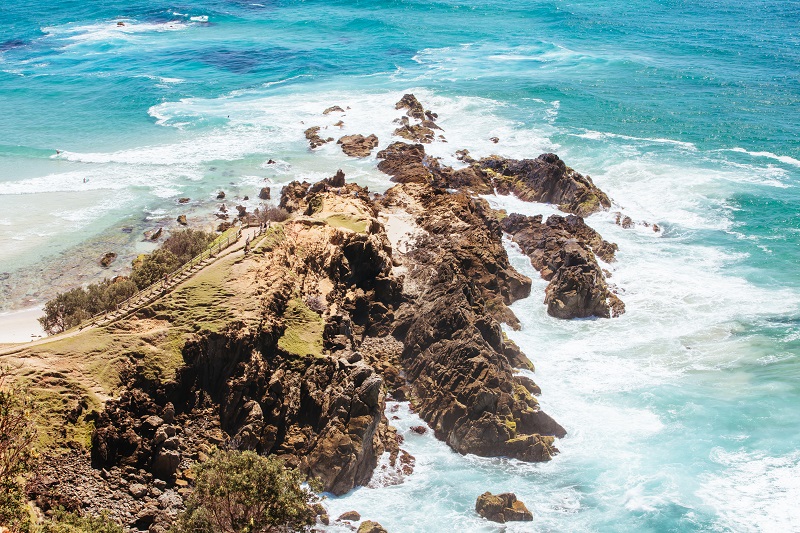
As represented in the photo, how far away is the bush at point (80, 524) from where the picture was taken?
19891 mm

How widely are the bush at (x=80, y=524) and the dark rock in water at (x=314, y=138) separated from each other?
176ft

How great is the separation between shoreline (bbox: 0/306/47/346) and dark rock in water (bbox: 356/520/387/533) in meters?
21.0

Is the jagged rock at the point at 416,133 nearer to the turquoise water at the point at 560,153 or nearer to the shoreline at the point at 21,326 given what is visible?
the turquoise water at the point at 560,153

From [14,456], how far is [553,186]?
49.9 m

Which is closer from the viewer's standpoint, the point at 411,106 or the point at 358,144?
the point at 358,144

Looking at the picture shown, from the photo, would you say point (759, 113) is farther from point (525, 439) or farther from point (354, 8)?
point (354, 8)

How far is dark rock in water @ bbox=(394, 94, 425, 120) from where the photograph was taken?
78.9 metres

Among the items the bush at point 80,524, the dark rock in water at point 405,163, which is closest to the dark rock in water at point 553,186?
the dark rock in water at point 405,163

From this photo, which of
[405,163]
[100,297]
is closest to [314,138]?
[405,163]

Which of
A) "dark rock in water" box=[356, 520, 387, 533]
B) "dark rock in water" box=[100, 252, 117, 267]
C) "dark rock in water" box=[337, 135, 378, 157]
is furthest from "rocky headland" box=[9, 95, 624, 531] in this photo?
"dark rock in water" box=[337, 135, 378, 157]

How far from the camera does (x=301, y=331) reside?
33156 millimetres

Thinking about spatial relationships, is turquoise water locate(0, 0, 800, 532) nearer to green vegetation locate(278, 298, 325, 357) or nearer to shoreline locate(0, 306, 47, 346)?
shoreline locate(0, 306, 47, 346)

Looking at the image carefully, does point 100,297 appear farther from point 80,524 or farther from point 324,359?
point 80,524

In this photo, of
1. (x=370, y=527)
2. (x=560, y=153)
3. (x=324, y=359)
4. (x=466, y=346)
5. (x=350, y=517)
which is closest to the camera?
(x=370, y=527)
